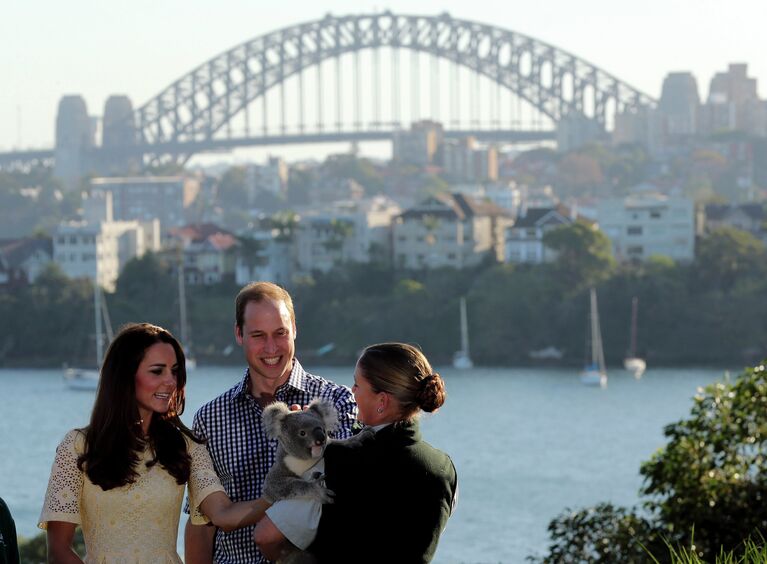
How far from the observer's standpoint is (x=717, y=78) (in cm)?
9206

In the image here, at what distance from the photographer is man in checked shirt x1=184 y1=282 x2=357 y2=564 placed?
3199mm

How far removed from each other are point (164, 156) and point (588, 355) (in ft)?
166

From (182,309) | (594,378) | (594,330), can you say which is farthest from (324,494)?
(182,309)

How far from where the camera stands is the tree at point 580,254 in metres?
40.8

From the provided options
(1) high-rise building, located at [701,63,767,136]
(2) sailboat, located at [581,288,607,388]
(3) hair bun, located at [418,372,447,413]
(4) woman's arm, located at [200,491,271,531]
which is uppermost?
(1) high-rise building, located at [701,63,767,136]

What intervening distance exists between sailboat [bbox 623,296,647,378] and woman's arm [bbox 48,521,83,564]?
33971 millimetres

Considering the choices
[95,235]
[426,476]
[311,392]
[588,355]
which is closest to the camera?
[426,476]

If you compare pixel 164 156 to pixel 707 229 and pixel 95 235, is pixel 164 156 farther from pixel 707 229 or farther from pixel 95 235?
pixel 707 229

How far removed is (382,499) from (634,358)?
119 feet

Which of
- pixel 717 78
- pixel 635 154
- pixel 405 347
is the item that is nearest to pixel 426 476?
pixel 405 347

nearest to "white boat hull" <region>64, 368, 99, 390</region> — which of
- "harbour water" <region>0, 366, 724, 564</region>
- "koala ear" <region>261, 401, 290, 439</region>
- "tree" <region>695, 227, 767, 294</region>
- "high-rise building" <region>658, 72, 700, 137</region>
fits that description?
"harbour water" <region>0, 366, 724, 564</region>

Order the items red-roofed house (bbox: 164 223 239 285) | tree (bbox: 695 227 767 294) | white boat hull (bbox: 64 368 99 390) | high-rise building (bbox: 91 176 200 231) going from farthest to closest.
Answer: high-rise building (bbox: 91 176 200 231) → red-roofed house (bbox: 164 223 239 285) → tree (bbox: 695 227 767 294) → white boat hull (bbox: 64 368 99 390)

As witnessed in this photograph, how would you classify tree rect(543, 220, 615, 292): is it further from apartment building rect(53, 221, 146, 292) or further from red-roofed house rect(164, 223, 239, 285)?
apartment building rect(53, 221, 146, 292)

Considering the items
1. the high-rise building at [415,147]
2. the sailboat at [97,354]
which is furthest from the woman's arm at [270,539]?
the high-rise building at [415,147]
